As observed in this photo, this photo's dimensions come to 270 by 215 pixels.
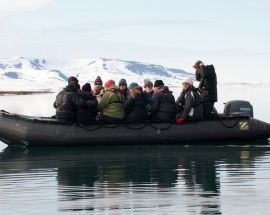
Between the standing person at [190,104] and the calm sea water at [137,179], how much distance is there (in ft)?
2.60

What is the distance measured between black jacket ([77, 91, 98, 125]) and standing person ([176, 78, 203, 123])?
227cm

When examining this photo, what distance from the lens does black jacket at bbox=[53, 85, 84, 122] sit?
70.0 feet

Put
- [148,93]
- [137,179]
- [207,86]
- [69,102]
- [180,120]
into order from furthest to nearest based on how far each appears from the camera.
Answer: [207,86], [148,93], [180,120], [69,102], [137,179]

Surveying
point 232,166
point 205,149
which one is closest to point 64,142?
point 205,149

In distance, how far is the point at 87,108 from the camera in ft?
70.4

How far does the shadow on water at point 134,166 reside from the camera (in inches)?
521

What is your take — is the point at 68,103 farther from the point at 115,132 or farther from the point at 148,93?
the point at 148,93

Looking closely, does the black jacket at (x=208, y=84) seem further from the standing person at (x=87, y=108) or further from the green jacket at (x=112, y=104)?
the standing person at (x=87, y=108)

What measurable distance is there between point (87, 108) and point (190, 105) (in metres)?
2.73

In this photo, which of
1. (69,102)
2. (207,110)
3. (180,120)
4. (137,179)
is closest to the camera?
(137,179)

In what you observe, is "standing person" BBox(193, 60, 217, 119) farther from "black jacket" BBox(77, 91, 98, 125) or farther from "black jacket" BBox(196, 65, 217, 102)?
"black jacket" BBox(77, 91, 98, 125)

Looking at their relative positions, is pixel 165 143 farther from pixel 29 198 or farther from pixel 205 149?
pixel 29 198

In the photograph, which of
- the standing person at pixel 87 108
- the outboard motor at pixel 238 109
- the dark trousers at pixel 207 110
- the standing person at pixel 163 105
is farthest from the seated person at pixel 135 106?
the outboard motor at pixel 238 109

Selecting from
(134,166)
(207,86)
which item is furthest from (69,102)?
(134,166)
